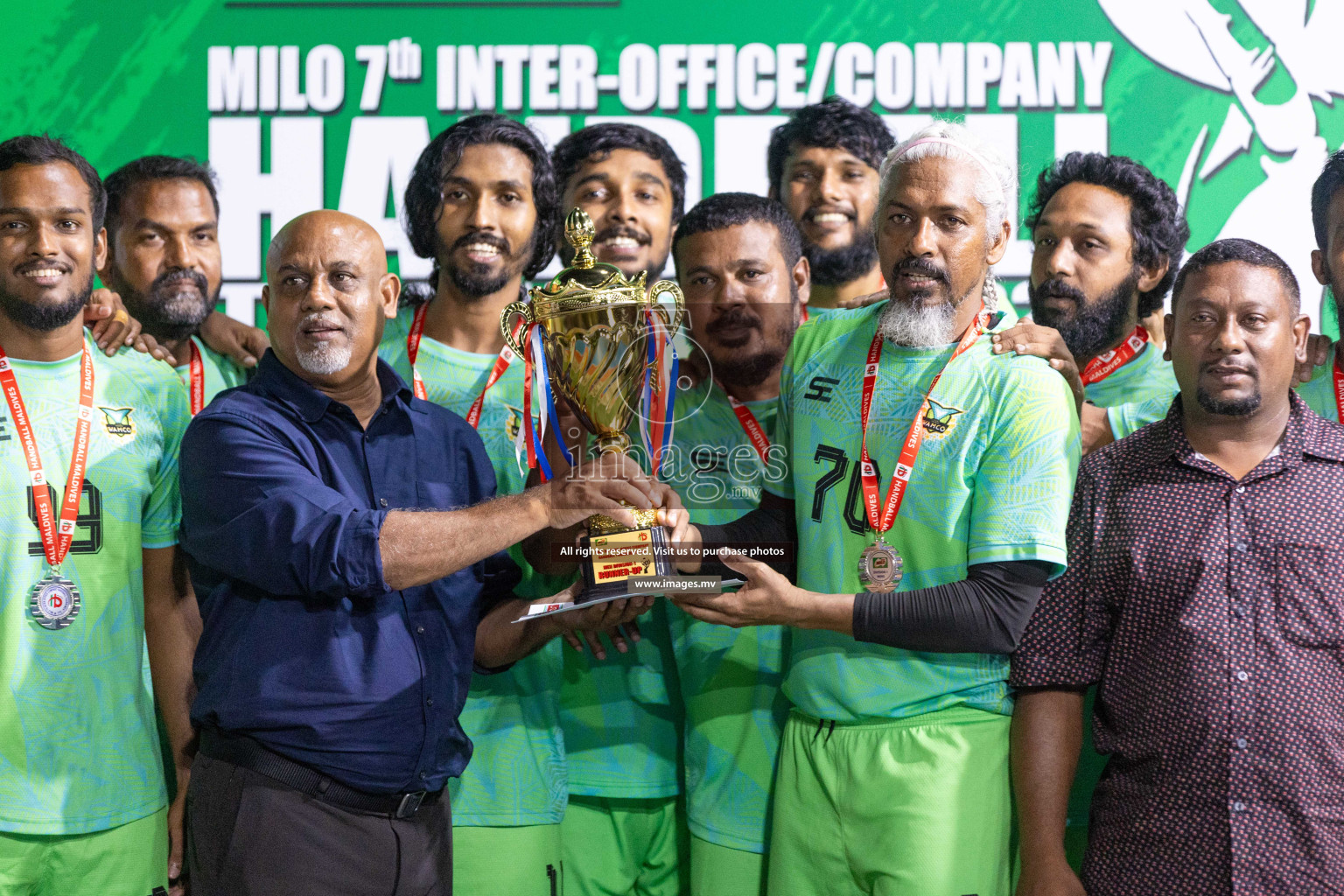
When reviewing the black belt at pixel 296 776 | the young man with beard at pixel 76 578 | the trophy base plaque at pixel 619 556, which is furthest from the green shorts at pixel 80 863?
the trophy base plaque at pixel 619 556

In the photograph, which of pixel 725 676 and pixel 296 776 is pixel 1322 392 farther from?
pixel 296 776

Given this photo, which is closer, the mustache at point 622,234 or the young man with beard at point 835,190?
the mustache at point 622,234

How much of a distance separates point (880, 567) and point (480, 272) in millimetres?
1506

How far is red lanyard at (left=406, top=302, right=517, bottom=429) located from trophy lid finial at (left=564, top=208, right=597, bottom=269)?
69 centimetres

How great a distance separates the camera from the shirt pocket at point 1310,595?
2449 millimetres

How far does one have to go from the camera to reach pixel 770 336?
314 cm

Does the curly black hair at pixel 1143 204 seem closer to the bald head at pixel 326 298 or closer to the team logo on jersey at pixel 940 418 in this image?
the team logo on jersey at pixel 940 418

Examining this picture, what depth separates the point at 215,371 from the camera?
144 inches

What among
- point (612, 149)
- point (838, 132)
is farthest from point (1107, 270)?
point (612, 149)

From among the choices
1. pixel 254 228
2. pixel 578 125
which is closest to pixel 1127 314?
pixel 578 125

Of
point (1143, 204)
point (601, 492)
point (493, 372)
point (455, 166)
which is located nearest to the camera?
point (601, 492)

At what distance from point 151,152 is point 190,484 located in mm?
2909

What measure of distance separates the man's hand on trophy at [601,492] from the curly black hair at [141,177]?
2.12 meters

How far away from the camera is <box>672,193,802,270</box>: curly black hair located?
325cm
